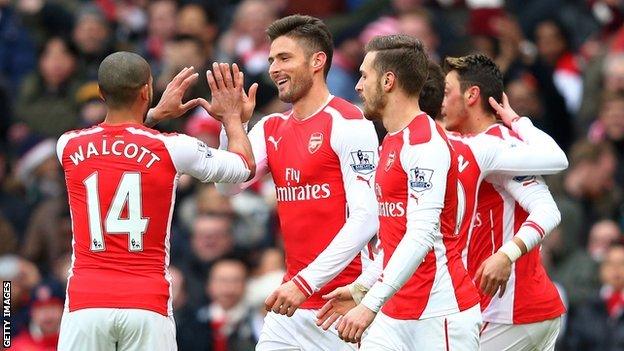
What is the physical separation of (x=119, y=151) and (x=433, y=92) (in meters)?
2.01

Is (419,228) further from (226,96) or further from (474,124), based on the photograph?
(226,96)

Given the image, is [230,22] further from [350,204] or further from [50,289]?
[350,204]

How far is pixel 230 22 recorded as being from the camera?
65.9ft

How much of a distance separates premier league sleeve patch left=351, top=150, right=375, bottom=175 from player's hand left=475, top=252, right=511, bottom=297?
0.96 m

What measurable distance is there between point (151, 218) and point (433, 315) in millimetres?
1777

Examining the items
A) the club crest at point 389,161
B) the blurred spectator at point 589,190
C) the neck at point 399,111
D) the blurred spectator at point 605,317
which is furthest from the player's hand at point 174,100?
the blurred spectator at point 589,190

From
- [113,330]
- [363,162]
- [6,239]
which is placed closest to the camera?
[113,330]

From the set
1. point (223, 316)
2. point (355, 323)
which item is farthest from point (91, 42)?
point (355, 323)

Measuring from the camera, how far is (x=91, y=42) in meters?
18.8

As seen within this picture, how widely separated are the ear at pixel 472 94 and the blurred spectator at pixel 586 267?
15.6 ft

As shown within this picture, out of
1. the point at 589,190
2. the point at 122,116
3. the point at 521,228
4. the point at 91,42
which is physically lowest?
the point at 589,190

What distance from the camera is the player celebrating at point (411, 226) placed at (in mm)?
9414

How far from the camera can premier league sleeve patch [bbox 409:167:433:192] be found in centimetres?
945

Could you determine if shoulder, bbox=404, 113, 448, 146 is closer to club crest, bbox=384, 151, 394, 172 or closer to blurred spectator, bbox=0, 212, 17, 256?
club crest, bbox=384, 151, 394, 172
